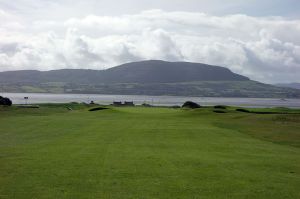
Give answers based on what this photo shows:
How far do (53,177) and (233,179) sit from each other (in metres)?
6.31

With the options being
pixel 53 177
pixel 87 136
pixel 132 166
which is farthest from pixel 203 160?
pixel 87 136

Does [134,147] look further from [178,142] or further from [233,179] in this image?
[233,179]

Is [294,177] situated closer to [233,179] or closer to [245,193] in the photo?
[233,179]

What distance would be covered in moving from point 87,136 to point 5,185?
16893mm

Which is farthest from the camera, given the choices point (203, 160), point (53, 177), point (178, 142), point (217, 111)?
point (217, 111)

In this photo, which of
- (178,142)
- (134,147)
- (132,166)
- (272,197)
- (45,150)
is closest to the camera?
(272,197)

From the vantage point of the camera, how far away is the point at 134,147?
81.4ft

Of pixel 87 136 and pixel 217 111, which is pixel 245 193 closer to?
pixel 87 136

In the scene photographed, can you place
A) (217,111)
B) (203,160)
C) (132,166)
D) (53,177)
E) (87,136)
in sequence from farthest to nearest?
(217,111) < (87,136) < (203,160) < (132,166) < (53,177)

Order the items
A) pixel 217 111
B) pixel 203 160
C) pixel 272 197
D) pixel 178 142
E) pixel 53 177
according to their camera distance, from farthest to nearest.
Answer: pixel 217 111 < pixel 178 142 < pixel 203 160 < pixel 53 177 < pixel 272 197

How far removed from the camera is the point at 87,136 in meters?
31.1

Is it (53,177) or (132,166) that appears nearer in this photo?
(53,177)

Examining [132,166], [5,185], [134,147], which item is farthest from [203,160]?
[5,185]

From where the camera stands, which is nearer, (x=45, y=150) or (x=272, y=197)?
(x=272, y=197)
